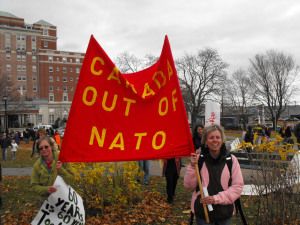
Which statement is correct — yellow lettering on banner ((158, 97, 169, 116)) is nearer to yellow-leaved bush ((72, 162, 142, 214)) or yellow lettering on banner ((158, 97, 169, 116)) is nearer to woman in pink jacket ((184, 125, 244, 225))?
woman in pink jacket ((184, 125, 244, 225))

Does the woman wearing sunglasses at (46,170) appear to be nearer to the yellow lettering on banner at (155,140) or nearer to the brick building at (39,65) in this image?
the yellow lettering on banner at (155,140)

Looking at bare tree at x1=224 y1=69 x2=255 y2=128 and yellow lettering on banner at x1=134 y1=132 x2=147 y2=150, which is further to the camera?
bare tree at x1=224 y1=69 x2=255 y2=128

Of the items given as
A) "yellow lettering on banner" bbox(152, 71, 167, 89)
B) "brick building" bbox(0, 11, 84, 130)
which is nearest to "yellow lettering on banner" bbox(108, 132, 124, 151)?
"yellow lettering on banner" bbox(152, 71, 167, 89)

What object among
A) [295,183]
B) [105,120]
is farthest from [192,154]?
[295,183]

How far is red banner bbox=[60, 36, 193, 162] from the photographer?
3.37 m

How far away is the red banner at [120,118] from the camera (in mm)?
3367

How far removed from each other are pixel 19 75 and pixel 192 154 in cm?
8744

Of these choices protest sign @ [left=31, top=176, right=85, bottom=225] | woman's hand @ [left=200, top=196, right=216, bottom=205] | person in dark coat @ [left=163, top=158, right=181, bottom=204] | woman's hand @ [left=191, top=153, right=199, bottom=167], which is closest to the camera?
woman's hand @ [left=200, top=196, right=216, bottom=205]

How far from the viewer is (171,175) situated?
6.85 metres

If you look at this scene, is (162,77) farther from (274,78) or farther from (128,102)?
(274,78)

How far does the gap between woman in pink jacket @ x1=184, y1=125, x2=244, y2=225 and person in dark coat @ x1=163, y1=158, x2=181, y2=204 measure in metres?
3.65

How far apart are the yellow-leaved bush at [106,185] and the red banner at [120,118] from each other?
2.36 m

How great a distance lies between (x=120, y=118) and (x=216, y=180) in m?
1.20

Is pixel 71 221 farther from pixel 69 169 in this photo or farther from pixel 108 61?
pixel 108 61
